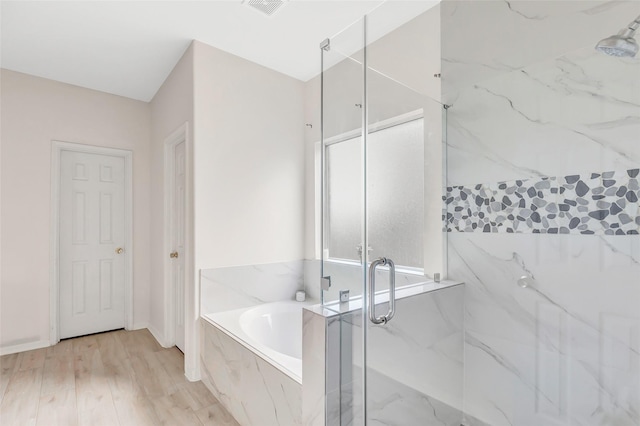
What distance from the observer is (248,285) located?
2.61 meters

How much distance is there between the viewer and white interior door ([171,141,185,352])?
2855 mm

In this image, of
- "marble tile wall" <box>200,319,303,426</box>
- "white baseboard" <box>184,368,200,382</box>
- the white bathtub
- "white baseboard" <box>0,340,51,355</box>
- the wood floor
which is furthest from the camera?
"white baseboard" <box>0,340,51,355</box>

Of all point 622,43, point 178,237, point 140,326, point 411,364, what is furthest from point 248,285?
point 622,43

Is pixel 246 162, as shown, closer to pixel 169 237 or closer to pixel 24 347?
pixel 169 237

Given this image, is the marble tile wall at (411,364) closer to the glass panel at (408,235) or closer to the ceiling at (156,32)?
the glass panel at (408,235)

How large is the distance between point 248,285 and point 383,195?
1587 millimetres

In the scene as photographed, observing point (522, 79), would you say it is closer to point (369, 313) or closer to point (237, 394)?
point (369, 313)

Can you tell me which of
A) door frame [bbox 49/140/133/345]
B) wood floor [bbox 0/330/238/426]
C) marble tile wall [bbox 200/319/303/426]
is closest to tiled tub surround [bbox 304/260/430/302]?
marble tile wall [bbox 200/319/303/426]

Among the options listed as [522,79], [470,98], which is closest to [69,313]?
[470,98]

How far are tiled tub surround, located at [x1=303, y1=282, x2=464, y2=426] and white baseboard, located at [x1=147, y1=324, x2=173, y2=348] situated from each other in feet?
7.35

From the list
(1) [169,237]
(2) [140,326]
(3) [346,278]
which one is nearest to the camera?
(3) [346,278]

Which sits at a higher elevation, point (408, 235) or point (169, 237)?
point (408, 235)

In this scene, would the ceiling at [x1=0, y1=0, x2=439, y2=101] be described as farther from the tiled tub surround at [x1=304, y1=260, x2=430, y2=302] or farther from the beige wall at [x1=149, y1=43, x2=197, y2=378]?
the tiled tub surround at [x1=304, y1=260, x2=430, y2=302]

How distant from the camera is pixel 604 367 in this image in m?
1.31
